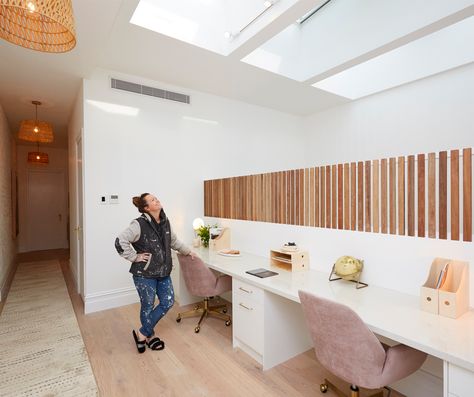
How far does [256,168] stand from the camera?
5176mm

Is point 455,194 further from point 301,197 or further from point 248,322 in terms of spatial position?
point 248,322

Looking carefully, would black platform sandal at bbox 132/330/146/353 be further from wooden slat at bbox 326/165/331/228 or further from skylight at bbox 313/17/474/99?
skylight at bbox 313/17/474/99

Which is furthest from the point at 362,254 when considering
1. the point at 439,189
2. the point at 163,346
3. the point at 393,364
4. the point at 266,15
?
the point at 266,15

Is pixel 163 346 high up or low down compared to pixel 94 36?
down

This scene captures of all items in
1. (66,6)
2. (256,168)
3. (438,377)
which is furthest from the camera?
(256,168)

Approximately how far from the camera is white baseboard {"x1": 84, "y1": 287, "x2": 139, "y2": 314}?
351cm

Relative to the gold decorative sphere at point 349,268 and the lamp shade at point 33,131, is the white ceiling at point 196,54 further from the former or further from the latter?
the gold decorative sphere at point 349,268

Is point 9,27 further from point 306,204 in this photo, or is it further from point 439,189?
point 439,189

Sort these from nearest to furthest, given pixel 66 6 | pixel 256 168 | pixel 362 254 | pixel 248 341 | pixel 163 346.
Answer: pixel 66 6 < pixel 362 254 < pixel 248 341 < pixel 163 346 < pixel 256 168

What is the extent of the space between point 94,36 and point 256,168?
10.4 feet

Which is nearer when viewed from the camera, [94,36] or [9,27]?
[9,27]

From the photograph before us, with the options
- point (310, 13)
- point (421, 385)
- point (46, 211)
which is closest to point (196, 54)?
point (310, 13)

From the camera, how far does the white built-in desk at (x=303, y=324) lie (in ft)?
4.19

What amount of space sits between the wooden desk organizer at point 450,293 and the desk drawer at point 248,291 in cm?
111
